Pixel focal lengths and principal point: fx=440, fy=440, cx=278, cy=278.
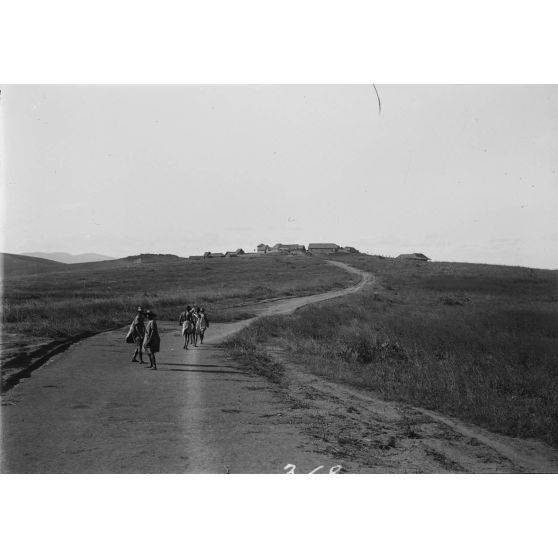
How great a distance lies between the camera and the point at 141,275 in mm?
51500

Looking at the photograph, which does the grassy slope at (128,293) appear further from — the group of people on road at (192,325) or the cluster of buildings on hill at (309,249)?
the cluster of buildings on hill at (309,249)

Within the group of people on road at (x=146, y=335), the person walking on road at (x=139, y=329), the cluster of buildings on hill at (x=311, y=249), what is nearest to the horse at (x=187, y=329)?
the group of people on road at (x=146, y=335)

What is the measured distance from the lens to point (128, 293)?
34844 mm

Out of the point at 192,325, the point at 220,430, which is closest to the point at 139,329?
the point at 192,325

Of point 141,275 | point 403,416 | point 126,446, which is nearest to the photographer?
point 126,446

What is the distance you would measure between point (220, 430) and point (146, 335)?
510 cm

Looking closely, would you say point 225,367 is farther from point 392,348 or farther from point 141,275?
point 141,275

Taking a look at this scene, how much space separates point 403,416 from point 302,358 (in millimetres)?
5513

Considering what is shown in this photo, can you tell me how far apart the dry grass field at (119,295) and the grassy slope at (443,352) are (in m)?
6.43

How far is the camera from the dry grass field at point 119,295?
1723cm

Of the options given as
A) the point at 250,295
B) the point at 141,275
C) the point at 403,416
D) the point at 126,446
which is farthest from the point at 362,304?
the point at 141,275

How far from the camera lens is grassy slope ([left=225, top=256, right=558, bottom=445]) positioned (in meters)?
10.3

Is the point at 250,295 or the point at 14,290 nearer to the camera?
the point at 14,290

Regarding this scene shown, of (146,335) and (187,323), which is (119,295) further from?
(146,335)
